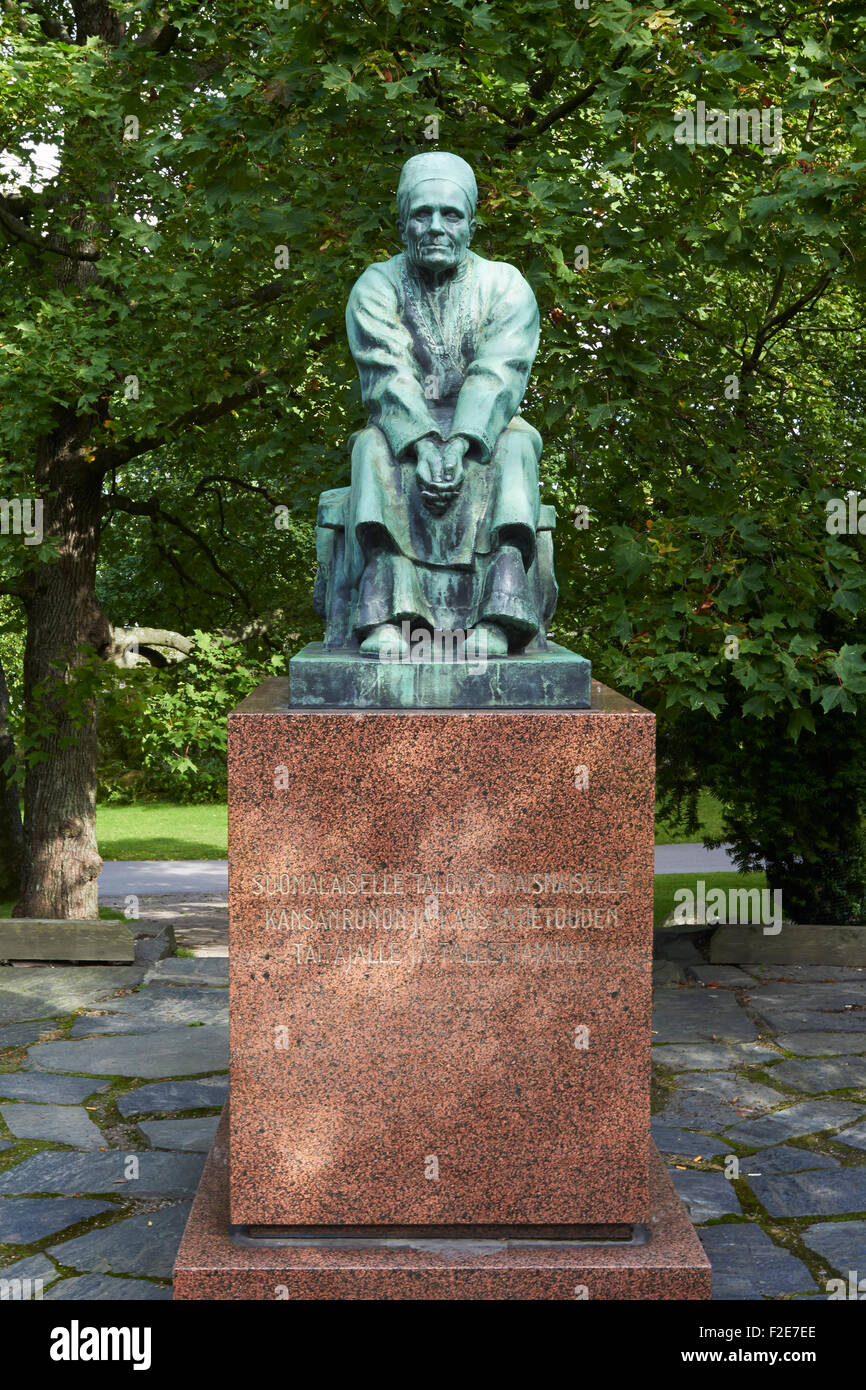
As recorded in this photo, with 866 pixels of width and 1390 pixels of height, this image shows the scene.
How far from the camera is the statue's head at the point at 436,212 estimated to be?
3863 millimetres

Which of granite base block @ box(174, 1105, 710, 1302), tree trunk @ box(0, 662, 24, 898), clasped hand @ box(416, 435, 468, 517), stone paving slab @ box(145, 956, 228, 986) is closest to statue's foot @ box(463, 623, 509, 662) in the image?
clasped hand @ box(416, 435, 468, 517)

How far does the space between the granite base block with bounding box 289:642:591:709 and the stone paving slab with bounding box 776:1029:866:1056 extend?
2.88 metres

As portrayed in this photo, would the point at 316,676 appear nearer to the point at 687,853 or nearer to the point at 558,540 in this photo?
the point at 558,540

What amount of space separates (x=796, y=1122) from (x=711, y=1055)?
0.84 meters

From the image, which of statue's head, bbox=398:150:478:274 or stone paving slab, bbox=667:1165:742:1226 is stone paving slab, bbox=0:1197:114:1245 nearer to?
stone paving slab, bbox=667:1165:742:1226

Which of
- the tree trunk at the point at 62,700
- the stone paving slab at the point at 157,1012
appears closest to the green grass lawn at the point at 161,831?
the tree trunk at the point at 62,700

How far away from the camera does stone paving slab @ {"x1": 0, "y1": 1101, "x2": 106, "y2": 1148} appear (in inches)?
189

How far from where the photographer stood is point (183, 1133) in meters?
4.87

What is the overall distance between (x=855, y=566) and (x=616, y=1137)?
3341mm

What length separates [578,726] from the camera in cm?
350

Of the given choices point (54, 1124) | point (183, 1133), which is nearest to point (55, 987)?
point (54, 1124)

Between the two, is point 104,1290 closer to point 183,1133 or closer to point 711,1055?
point 183,1133

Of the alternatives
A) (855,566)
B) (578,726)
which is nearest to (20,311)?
(855,566)

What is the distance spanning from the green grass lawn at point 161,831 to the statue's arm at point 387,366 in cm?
1272
